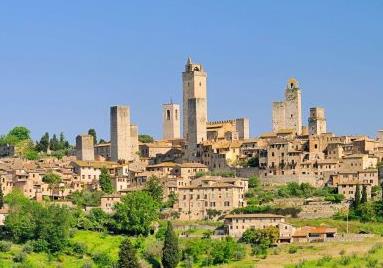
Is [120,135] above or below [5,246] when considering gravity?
above

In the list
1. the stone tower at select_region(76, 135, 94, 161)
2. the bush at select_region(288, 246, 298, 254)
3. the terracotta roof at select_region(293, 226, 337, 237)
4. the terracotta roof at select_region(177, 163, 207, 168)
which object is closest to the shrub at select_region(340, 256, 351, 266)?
the bush at select_region(288, 246, 298, 254)

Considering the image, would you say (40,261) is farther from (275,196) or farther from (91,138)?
(91,138)

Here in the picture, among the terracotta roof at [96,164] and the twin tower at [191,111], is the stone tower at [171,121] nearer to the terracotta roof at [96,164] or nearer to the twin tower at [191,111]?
the twin tower at [191,111]

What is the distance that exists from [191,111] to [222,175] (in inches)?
308

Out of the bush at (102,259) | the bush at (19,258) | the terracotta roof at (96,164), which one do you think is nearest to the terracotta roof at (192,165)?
the terracotta roof at (96,164)

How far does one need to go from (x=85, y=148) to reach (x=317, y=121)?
16358mm

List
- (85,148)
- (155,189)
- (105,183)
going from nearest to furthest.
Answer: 1. (155,189)
2. (105,183)
3. (85,148)

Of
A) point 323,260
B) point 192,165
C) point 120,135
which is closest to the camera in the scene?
point 323,260

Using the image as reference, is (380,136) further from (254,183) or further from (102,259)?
(102,259)

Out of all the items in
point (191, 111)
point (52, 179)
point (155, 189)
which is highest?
point (191, 111)

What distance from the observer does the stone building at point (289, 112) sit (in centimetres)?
8350

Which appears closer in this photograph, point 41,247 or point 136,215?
point 41,247

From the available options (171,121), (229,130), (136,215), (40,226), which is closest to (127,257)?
(136,215)

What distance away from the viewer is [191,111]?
268 feet
